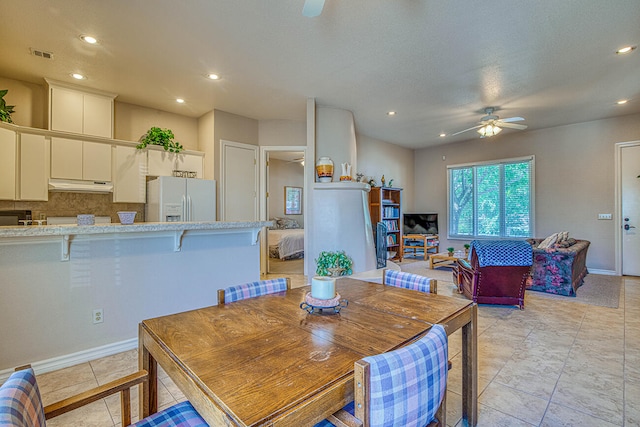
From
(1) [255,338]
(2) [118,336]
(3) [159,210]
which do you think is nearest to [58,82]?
(3) [159,210]

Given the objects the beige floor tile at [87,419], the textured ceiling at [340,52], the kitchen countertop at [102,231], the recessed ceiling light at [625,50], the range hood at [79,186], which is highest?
the recessed ceiling light at [625,50]

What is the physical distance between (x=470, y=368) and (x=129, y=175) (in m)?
4.77

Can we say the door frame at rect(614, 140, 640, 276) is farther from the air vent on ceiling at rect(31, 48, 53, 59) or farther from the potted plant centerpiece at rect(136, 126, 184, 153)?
the air vent on ceiling at rect(31, 48, 53, 59)

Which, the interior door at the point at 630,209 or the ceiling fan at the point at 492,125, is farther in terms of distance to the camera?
the interior door at the point at 630,209

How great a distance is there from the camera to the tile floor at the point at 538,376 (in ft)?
5.82

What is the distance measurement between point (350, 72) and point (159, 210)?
3229 mm

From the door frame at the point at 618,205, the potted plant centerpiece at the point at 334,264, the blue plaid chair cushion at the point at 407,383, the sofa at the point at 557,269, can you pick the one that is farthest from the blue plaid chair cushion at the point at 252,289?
the door frame at the point at 618,205

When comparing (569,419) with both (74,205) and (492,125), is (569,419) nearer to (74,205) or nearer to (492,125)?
(492,125)

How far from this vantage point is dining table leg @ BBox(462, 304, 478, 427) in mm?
1522

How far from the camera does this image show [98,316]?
96.1 inches

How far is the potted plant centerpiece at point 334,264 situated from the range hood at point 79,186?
3.18 meters

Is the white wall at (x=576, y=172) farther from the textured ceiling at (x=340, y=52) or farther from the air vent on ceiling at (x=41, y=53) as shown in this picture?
the air vent on ceiling at (x=41, y=53)

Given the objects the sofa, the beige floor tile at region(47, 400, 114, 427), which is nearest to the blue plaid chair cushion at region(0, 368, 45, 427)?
the beige floor tile at region(47, 400, 114, 427)

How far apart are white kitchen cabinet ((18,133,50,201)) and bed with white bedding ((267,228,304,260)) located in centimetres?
405
